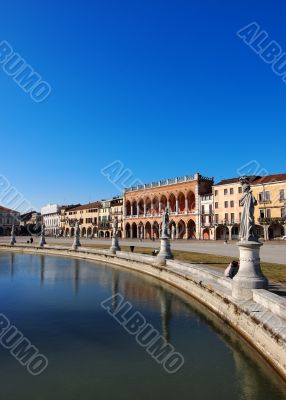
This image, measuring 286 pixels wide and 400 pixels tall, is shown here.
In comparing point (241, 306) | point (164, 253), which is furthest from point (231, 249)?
point (241, 306)

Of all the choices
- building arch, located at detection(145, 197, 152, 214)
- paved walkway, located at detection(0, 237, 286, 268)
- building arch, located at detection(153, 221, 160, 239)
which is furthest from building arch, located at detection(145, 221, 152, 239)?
paved walkway, located at detection(0, 237, 286, 268)

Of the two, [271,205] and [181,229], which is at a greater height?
[271,205]

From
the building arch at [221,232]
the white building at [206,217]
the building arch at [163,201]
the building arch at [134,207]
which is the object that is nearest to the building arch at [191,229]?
the white building at [206,217]

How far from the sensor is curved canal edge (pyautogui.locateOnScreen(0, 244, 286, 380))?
8741 millimetres

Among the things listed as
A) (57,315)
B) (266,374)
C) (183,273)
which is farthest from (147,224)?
(266,374)

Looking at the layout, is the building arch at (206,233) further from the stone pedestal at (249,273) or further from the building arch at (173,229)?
the stone pedestal at (249,273)

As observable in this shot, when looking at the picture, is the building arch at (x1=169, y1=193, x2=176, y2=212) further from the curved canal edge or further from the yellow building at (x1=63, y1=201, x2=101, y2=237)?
the curved canal edge

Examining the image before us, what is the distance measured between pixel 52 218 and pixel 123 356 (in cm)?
13200

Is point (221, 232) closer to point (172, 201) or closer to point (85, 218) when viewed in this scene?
point (172, 201)

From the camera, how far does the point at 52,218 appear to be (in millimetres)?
138250

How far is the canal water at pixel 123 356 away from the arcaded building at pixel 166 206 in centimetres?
5559

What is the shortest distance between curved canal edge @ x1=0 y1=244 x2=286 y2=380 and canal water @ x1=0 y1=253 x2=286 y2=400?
1.10ft

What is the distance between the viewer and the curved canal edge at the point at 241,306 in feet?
28.7

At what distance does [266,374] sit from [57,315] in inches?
324
